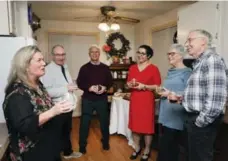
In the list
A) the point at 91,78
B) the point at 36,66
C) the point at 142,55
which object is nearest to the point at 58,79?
the point at 91,78

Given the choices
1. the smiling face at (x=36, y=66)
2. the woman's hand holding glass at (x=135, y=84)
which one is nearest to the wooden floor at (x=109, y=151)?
the woman's hand holding glass at (x=135, y=84)

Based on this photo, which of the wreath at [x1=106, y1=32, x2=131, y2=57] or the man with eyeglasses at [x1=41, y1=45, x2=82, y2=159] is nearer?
the man with eyeglasses at [x1=41, y1=45, x2=82, y2=159]

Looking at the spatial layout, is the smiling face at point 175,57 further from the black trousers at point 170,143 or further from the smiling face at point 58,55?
the smiling face at point 58,55

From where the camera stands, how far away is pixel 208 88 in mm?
1583

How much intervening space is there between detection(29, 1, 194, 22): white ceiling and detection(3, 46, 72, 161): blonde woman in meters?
2.42

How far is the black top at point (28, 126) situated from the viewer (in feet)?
4.02

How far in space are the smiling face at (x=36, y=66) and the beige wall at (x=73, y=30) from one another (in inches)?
152

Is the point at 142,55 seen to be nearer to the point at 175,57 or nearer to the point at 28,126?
the point at 175,57

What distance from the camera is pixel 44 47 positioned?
5.09 metres

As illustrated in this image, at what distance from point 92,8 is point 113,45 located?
1.60m

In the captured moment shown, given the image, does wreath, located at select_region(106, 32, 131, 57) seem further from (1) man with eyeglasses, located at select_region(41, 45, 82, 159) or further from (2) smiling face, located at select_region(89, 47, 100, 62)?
(1) man with eyeglasses, located at select_region(41, 45, 82, 159)

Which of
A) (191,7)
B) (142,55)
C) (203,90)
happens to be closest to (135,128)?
(142,55)

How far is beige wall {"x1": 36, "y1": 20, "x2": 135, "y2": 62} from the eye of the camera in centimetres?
508

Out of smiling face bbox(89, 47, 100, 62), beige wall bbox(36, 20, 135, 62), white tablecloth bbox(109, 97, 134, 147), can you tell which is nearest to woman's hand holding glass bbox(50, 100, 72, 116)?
smiling face bbox(89, 47, 100, 62)
